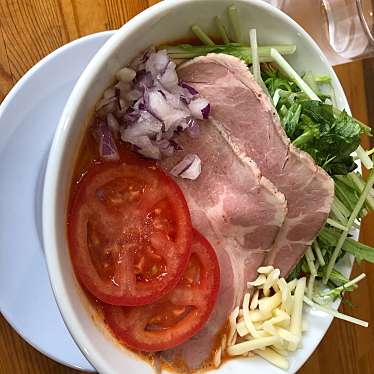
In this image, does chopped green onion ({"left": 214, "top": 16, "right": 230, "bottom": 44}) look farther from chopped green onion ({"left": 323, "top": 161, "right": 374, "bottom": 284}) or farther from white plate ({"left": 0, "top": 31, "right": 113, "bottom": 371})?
chopped green onion ({"left": 323, "top": 161, "right": 374, "bottom": 284})

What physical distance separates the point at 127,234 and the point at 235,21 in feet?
1.37

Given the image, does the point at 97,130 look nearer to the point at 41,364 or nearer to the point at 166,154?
the point at 166,154

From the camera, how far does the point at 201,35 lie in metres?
1.16

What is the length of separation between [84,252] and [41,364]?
37 centimetres

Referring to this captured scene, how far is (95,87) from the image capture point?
3.38 ft

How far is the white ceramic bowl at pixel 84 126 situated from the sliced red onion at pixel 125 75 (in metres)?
0.01

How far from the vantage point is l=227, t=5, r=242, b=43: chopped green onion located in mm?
1139

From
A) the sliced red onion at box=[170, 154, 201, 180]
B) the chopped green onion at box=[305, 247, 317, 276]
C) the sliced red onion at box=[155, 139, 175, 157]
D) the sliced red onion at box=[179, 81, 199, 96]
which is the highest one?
the sliced red onion at box=[179, 81, 199, 96]

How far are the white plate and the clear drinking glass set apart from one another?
533 mm

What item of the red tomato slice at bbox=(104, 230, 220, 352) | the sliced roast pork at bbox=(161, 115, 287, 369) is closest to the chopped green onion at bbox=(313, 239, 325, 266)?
the sliced roast pork at bbox=(161, 115, 287, 369)

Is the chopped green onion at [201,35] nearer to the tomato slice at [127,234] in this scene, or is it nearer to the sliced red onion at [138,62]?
the sliced red onion at [138,62]

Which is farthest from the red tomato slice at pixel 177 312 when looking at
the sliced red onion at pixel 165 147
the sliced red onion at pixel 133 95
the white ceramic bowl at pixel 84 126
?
the sliced red onion at pixel 133 95

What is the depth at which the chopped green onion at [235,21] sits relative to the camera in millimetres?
1139

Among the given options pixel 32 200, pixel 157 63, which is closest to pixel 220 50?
pixel 157 63
